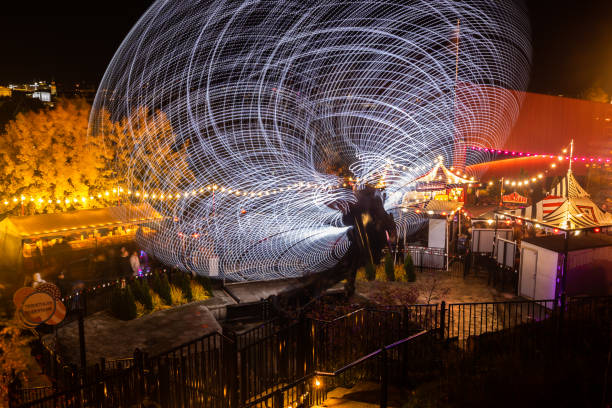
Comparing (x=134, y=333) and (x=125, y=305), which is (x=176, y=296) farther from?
(x=134, y=333)

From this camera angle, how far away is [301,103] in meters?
26.2

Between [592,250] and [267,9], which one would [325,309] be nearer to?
[592,250]

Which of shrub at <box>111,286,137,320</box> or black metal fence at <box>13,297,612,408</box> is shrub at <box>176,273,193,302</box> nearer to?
shrub at <box>111,286,137,320</box>

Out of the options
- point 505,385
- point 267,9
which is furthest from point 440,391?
point 267,9

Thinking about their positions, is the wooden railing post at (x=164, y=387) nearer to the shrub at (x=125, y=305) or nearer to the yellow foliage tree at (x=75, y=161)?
the shrub at (x=125, y=305)

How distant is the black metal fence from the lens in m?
6.14

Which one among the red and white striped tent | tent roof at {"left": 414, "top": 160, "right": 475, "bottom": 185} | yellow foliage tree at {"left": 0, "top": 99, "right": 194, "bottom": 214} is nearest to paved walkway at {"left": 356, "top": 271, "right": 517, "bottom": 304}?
the red and white striped tent

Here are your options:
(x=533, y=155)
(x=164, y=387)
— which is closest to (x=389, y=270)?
(x=164, y=387)

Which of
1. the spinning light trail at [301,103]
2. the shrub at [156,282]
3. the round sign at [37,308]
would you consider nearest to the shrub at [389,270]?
the spinning light trail at [301,103]

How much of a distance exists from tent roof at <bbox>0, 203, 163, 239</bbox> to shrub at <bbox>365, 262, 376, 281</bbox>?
33.5 feet

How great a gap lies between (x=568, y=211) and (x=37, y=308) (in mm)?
13296

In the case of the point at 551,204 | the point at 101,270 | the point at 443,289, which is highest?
the point at 551,204

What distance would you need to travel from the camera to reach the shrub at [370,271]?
14750 millimetres

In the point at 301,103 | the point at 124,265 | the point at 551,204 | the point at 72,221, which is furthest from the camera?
the point at 301,103
